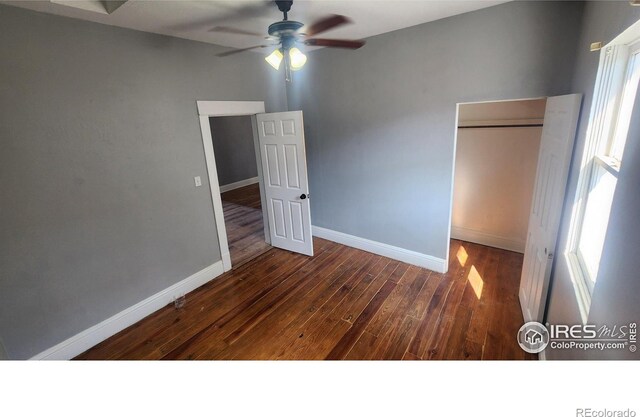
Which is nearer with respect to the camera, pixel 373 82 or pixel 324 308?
pixel 324 308

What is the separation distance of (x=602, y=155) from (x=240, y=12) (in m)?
2.67

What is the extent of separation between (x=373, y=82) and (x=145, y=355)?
3.62m

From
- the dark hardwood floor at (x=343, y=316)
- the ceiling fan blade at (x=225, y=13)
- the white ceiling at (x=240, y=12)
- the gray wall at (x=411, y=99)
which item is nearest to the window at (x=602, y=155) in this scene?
the gray wall at (x=411, y=99)

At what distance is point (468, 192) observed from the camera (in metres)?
3.92

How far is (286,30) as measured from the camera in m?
1.90

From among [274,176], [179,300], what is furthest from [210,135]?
[179,300]

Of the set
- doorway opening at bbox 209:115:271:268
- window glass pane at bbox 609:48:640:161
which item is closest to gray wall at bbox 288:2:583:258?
window glass pane at bbox 609:48:640:161

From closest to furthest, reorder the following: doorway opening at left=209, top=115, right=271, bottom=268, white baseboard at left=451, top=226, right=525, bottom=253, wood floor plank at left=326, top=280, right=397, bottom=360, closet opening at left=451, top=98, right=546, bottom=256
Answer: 1. wood floor plank at left=326, top=280, right=397, bottom=360
2. closet opening at left=451, top=98, right=546, bottom=256
3. white baseboard at left=451, top=226, right=525, bottom=253
4. doorway opening at left=209, top=115, right=271, bottom=268

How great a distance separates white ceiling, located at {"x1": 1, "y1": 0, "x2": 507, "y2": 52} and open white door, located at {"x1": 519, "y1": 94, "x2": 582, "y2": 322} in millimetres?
1215

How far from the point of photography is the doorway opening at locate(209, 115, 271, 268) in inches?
220

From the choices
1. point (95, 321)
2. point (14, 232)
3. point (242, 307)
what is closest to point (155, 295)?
point (95, 321)

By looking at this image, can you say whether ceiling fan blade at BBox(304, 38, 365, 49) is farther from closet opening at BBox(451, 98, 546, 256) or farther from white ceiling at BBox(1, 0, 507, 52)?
closet opening at BBox(451, 98, 546, 256)

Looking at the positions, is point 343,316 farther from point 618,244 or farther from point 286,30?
point 286,30

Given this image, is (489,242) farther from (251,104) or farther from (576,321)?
(251,104)
